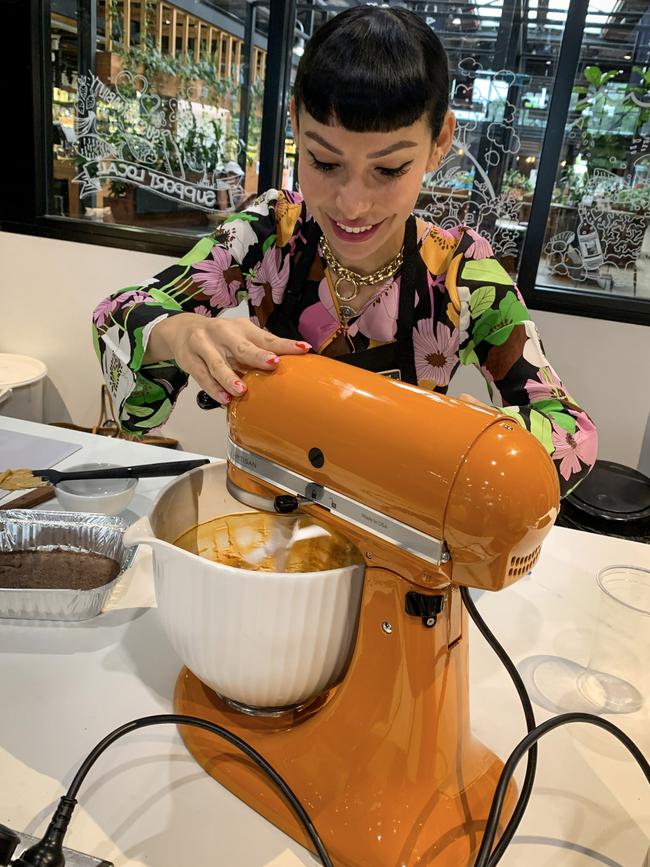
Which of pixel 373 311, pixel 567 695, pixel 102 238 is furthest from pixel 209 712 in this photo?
pixel 102 238

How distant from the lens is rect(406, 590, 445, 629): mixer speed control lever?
1.79 ft

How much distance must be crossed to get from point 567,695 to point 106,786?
1.68ft

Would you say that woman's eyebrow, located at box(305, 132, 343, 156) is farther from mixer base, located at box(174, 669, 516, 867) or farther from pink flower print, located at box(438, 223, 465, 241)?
mixer base, located at box(174, 669, 516, 867)

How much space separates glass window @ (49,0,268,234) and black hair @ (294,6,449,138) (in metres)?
2.28

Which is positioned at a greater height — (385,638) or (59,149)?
(59,149)

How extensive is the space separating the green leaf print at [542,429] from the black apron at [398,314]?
0.27 metres

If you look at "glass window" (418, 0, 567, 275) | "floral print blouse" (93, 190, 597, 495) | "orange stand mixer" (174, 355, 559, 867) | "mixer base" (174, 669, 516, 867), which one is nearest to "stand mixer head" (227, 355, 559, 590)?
"orange stand mixer" (174, 355, 559, 867)

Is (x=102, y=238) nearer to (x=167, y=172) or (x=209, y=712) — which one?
(x=167, y=172)

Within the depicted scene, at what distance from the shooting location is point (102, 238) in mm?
3010

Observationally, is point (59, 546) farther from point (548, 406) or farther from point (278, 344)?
point (548, 406)

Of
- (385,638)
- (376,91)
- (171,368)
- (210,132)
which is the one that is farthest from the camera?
(210,132)

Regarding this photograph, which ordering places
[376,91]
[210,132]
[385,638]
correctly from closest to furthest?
1. [385,638]
2. [376,91]
3. [210,132]

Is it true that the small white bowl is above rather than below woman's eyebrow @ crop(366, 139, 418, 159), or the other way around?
below

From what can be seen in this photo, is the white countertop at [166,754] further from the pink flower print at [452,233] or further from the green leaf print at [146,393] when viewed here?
the pink flower print at [452,233]
